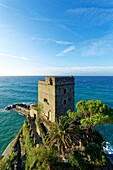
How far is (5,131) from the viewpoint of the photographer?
4612 cm

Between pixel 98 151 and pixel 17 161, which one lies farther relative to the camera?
pixel 17 161

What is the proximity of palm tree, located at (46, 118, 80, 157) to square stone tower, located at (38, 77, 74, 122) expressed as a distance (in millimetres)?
10069

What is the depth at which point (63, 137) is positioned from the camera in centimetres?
2484

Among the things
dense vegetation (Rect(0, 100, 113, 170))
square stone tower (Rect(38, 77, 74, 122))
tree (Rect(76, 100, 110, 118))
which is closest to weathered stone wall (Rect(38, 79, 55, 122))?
square stone tower (Rect(38, 77, 74, 122))

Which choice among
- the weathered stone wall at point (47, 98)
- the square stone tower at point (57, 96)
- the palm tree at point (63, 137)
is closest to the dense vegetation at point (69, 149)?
the palm tree at point (63, 137)

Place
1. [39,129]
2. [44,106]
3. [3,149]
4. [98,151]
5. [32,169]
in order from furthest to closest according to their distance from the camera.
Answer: [44,106]
[3,149]
[39,129]
[98,151]
[32,169]

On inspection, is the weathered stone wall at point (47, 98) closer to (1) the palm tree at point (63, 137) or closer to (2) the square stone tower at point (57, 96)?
(2) the square stone tower at point (57, 96)

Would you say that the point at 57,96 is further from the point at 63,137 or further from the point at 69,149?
the point at 69,149

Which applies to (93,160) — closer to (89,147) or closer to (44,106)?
(89,147)

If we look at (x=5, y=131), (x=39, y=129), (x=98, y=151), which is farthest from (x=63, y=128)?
(x=5, y=131)

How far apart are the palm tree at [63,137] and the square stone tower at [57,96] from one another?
10069 mm

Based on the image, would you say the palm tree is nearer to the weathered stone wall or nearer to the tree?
the tree

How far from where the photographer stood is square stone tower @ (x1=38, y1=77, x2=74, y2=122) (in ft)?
120

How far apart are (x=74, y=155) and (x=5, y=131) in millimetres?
28801
